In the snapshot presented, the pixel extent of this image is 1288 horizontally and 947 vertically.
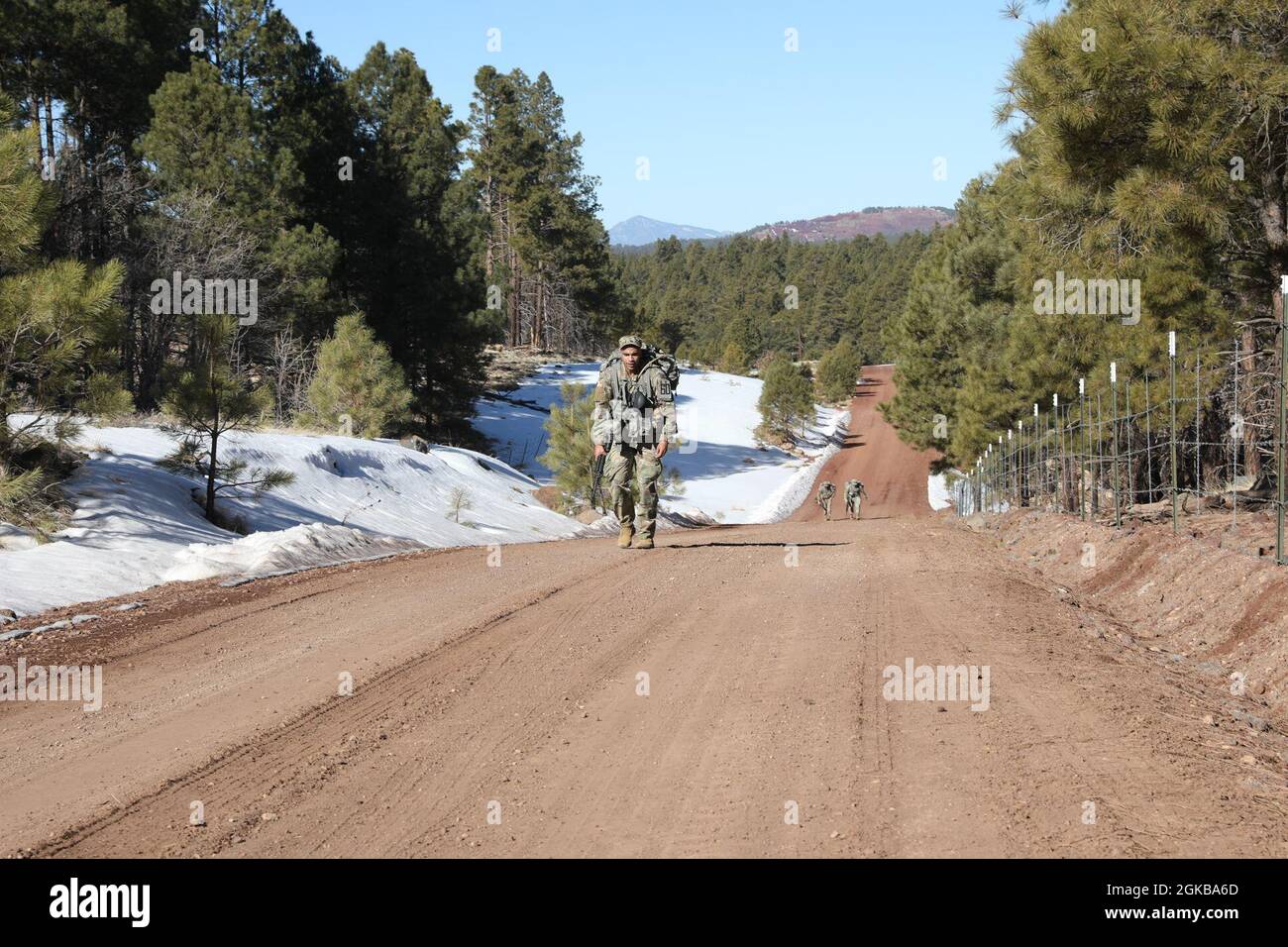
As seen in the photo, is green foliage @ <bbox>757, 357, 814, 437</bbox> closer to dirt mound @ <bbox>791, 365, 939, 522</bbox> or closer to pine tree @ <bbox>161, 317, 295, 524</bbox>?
dirt mound @ <bbox>791, 365, 939, 522</bbox>

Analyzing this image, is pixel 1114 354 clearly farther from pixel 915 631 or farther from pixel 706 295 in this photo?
pixel 706 295

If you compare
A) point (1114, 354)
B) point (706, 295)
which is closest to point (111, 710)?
point (1114, 354)

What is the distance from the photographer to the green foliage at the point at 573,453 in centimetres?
2816

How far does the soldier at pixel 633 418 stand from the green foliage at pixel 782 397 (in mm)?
58246

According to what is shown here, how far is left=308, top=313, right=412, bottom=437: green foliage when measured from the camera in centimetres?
2733

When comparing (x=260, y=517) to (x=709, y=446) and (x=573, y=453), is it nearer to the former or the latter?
(x=573, y=453)

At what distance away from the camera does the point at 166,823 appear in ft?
15.2

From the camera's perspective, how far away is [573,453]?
28.3m

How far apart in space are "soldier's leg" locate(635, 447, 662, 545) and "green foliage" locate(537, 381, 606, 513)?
12892 millimetres

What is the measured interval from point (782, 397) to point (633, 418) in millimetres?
59508

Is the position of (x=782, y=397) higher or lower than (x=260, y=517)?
higher

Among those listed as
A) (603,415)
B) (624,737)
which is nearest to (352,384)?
(603,415)

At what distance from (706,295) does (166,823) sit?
166751 millimetres

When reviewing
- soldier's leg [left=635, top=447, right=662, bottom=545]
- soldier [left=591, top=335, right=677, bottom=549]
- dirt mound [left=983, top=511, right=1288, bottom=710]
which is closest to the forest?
dirt mound [left=983, top=511, right=1288, bottom=710]
